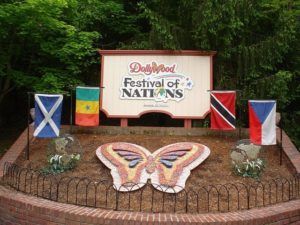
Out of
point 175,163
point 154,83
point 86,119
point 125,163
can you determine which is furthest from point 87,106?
point 175,163

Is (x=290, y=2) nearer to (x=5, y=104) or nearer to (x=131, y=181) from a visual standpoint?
(x=131, y=181)

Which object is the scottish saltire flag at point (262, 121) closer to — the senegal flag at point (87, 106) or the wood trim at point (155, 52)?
the wood trim at point (155, 52)

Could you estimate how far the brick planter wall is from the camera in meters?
6.05

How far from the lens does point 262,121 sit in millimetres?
8672

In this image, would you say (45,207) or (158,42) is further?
(158,42)

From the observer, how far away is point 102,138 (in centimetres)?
1027

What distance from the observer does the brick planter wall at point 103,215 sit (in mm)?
6055

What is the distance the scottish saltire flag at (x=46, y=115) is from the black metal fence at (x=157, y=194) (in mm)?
1209

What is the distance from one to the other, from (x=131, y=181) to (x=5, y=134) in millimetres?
8860

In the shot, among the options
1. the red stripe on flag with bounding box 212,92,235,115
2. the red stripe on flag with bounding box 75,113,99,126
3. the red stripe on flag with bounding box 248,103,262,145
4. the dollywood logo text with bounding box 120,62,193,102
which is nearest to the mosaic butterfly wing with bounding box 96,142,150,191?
the red stripe on flag with bounding box 75,113,99,126

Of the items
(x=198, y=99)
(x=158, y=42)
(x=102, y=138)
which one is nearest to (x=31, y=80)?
(x=102, y=138)

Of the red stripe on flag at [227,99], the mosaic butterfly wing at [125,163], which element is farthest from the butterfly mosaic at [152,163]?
the red stripe on flag at [227,99]

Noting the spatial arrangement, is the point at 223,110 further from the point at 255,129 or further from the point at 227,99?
the point at 255,129

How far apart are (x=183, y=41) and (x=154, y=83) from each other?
5.95ft
